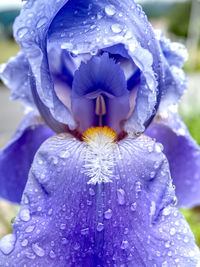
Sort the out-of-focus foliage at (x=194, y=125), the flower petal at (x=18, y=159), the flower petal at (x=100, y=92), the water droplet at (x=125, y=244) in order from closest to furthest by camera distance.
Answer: the water droplet at (x=125, y=244) < the flower petal at (x=100, y=92) < the flower petal at (x=18, y=159) < the out-of-focus foliage at (x=194, y=125)

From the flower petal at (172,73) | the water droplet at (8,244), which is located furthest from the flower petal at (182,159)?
the water droplet at (8,244)

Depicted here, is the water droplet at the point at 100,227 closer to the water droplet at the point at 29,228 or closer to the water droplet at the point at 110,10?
the water droplet at the point at 29,228

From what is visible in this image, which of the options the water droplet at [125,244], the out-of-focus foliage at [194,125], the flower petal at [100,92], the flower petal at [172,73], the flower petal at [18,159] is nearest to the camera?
the water droplet at [125,244]

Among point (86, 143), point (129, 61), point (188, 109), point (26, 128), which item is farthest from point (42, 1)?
point (188, 109)

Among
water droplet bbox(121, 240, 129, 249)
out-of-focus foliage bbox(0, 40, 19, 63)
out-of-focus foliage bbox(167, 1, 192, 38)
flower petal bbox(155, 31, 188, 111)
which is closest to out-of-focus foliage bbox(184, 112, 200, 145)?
flower petal bbox(155, 31, 188, 111)

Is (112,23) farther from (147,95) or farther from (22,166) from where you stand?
(22,166)

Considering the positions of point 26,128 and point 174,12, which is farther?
point 174,12

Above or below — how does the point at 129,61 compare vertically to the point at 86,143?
above
